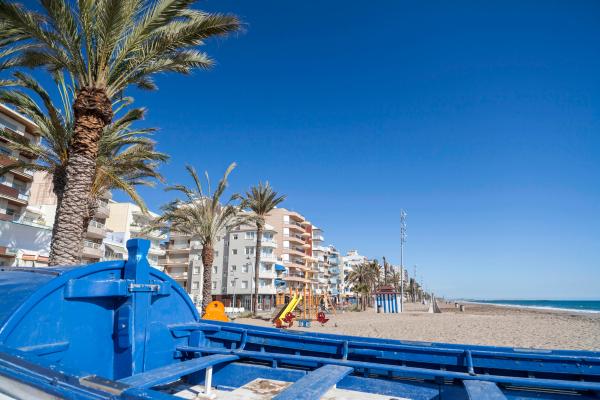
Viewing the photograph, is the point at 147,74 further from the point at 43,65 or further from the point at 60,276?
the point at 60,276

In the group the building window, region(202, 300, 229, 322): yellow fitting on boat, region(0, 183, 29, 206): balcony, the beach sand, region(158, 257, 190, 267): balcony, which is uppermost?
region(0, 183, 29, 206): balcony

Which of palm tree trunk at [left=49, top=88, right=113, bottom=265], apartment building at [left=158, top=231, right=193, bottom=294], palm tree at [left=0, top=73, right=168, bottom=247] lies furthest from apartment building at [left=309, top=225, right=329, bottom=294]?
palm tree trunk at [left=49, top=88, right=113, bottom=265]

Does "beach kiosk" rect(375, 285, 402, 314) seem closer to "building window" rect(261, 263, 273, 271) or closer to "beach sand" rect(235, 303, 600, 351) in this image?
"beach sand" rect(235, 303, 600, 351)

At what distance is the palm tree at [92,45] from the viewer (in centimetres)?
945

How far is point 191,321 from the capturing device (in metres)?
5.12

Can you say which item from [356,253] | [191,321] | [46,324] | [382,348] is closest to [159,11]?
[191,321]

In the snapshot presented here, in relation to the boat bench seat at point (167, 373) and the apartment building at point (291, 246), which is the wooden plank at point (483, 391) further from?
the apartment building at point (291, 246)

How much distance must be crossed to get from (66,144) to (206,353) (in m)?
13.8

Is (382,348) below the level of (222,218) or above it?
below

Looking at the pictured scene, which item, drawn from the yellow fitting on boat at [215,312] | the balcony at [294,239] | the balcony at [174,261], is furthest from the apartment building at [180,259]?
the yellow fitting on boat at [215,312]

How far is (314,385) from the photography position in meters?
2.87

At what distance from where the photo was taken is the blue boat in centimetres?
311

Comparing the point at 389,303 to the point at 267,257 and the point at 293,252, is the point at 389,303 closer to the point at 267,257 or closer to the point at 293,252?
the point at 267,257

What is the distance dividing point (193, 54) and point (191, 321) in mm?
9498
